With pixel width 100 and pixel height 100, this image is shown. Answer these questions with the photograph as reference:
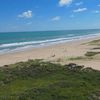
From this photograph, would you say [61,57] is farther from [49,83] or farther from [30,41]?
[30,41]

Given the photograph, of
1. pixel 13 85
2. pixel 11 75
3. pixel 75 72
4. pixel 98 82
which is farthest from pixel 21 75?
pixel 98 82

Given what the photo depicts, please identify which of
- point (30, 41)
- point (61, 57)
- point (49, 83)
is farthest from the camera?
point (30, 41)

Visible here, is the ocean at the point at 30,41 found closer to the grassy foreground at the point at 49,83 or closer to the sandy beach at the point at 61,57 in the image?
the sandy beach at the point at 61,57

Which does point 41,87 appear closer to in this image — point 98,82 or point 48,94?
point 48,94

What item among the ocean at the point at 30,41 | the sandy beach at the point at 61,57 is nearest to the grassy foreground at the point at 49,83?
the sandy beach at the point at 61,57

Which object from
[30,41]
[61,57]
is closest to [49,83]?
[61,57]

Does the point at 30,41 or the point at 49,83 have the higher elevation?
the point at 49,83

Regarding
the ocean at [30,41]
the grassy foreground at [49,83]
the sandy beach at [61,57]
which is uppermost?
the grassy foreground at [49,83]

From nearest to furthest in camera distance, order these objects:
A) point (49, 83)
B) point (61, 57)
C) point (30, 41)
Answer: point (49, 83) → point (61, 57) → point (30, 41)
